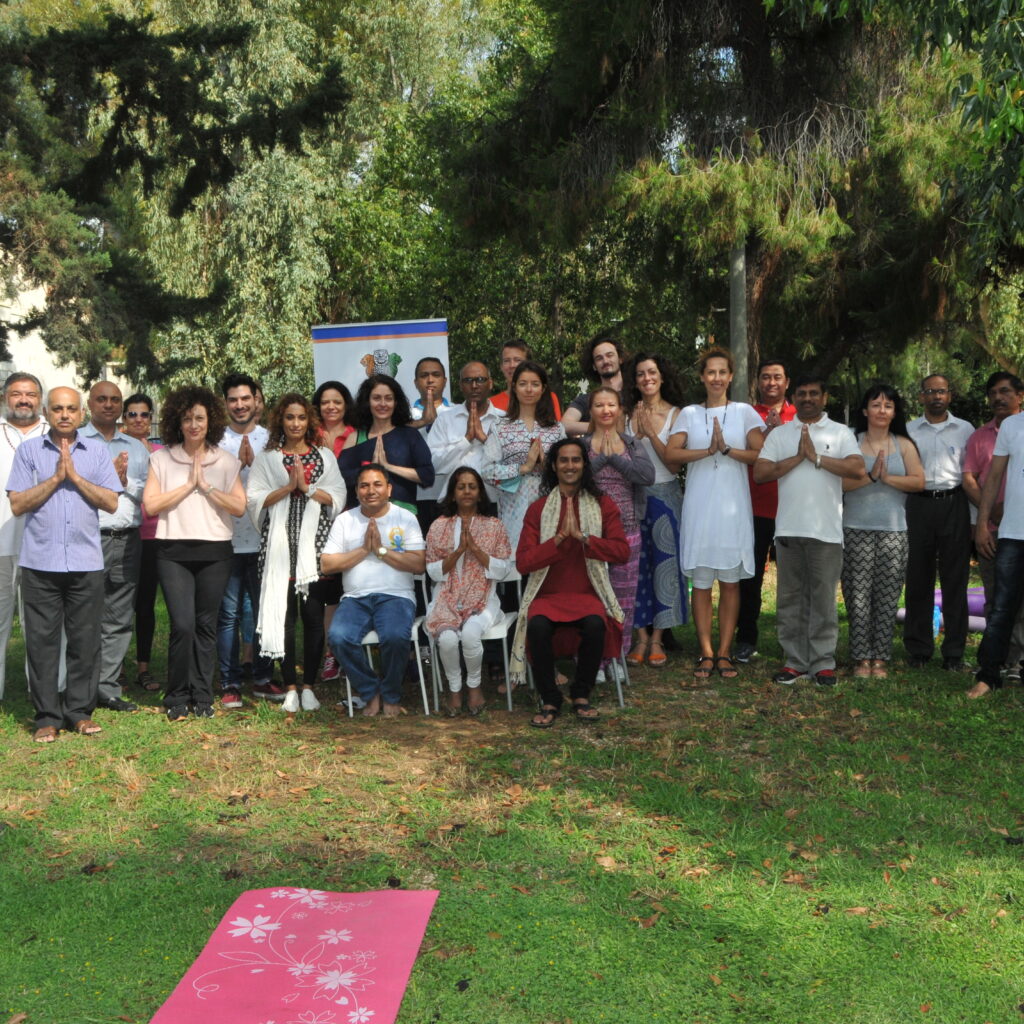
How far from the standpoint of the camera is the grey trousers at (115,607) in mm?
7012

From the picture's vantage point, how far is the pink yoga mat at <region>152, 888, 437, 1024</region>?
3420mm

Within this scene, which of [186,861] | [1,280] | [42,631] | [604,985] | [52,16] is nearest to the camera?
[604,985]

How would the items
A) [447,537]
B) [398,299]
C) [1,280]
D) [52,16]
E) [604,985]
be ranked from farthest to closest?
[52,16]
[398,299]
[1,280]
[447,537]
[604,985]

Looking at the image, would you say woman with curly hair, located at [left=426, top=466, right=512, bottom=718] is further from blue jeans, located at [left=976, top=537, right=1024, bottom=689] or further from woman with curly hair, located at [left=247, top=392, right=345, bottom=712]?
blue jeans, located at [left=976, top=537, right=1024, bottom=689]

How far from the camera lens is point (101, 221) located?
18.8m

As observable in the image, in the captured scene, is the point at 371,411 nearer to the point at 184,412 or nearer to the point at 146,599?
the point at 184,412

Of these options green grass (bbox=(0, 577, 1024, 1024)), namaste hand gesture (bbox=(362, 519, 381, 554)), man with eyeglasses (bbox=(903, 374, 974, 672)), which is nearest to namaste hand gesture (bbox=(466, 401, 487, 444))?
namaste hand gesture (bbox=(362, 519, 381, 554))

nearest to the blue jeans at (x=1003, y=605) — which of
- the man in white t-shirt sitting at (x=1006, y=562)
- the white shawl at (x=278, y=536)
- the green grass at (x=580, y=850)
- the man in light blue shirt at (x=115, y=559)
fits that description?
the man in white t-shirt sitting at (x=1006, y=562)

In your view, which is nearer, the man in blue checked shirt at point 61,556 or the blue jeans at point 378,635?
the man in blue checked shirt at point 61,556

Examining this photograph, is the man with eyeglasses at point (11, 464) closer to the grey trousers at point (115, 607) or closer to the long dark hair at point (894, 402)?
the grey trousers at point (115, 607)

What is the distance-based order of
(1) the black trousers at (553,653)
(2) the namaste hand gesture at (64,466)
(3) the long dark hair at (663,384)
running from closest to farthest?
(2) the namaste hand gesture at (64,466) → (1) the black trousers at (553,653) → (3) the long dark hair at (663,384)

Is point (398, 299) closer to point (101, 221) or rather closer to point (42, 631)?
point (101, 221)

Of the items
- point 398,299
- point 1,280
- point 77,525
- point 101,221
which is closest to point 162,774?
point 77,525

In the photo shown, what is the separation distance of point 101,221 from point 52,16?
10.9 m
